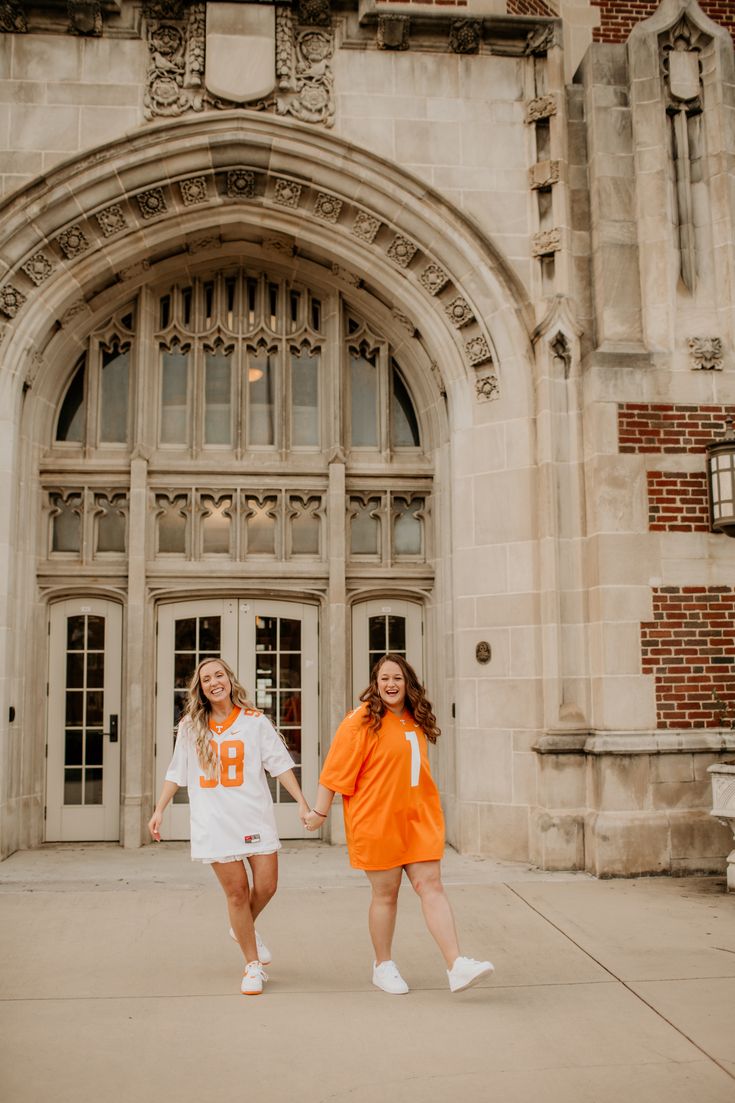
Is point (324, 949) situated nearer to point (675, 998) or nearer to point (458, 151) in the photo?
point (675, 998)

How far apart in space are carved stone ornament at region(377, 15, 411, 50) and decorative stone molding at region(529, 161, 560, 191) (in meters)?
1.71

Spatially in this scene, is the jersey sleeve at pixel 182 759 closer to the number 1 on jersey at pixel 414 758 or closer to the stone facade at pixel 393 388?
the number 1 on jersey at pixel 414 758

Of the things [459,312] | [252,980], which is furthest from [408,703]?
[459,312]

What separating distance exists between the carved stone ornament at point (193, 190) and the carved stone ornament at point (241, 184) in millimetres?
243

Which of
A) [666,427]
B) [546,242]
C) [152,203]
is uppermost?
[152,203]

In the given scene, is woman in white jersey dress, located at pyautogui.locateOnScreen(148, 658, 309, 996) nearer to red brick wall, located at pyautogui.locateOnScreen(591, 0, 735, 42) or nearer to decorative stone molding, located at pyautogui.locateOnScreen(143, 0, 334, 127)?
decorative stone molding, located at pyautogui.locateOnScreen(143, 0, 334, 127)

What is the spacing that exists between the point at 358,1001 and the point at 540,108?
25.7 ft

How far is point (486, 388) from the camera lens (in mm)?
8961

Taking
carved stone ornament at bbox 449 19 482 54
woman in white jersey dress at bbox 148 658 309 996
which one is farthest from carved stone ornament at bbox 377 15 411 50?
woman in white jersey dress at bbox 148 658 309 996

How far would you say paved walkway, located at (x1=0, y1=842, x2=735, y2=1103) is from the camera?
389 cm

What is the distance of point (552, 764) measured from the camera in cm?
825

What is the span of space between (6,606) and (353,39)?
6.11 metres

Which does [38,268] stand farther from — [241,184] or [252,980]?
[252,980]

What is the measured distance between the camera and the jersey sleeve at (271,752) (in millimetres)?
4992
